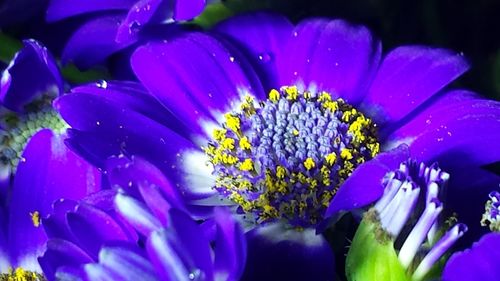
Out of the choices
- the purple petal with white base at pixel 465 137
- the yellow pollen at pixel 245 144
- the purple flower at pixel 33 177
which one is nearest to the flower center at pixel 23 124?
the purple flower at pixel 33 177

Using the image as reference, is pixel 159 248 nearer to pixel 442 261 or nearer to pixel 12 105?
pixel 442 261

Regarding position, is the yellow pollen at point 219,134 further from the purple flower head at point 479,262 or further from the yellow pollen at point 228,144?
the purple flower head at point 479,262

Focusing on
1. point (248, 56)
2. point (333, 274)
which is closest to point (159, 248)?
point (333, 274)

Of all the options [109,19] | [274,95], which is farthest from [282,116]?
[109,19]

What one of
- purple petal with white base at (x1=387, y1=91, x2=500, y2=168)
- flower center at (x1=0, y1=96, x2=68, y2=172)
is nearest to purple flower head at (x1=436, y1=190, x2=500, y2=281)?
purple petal with white base at (x1=387, y1=91, x2=500, y2=168)

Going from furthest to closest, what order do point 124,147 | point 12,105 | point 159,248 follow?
point 12,105 → point 124,147 → point 159,248

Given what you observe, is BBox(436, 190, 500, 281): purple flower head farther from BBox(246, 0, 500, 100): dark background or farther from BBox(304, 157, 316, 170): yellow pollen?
BBox(246, 0, 500, 100): dark background
